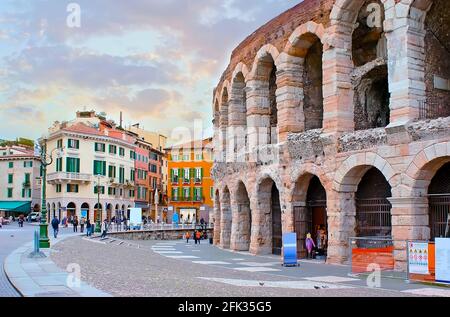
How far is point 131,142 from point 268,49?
53.7 m

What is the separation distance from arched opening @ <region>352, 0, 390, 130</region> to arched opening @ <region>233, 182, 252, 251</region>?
9626 millimetres

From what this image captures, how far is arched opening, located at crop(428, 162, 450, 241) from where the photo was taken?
20.0 m

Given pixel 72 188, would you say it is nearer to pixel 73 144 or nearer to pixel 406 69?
pixel 73 144

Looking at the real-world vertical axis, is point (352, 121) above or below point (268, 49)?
below

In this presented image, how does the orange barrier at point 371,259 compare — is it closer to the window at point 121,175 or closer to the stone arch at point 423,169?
the stone arch at point 423,169

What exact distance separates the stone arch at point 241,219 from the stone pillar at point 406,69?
13344mm

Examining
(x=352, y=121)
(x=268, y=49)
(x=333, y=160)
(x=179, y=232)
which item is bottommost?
(x=179, y=232)

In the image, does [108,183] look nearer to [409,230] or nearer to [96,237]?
[96,237]

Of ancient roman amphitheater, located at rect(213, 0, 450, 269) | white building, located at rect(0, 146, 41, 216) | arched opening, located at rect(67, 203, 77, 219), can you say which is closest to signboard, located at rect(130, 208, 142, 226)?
arched opening, located at rect(67, 203, 77, 219)

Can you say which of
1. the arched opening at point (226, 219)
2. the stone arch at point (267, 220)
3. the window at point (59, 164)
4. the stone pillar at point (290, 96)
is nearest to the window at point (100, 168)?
the window at point (59, 164)

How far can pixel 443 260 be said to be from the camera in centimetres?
1603

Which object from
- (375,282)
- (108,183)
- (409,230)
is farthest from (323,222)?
(108,183)

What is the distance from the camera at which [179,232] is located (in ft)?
181
